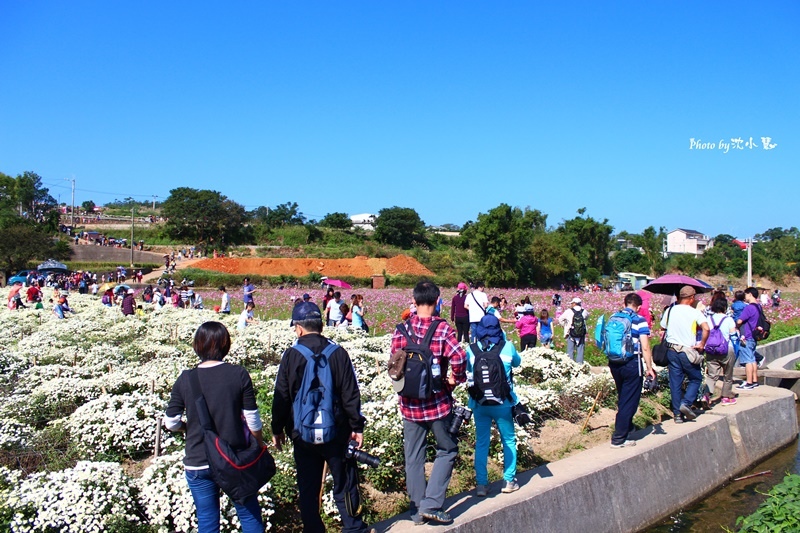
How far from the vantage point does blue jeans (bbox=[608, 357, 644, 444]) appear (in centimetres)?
756

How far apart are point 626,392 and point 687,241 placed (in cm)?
13007

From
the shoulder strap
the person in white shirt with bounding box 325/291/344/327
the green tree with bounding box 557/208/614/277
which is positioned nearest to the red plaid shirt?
the shoulder strap

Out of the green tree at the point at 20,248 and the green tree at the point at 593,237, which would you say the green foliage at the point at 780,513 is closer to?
the green tree at the point at 20,248

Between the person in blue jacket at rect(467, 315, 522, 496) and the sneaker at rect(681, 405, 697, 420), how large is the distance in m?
3.85

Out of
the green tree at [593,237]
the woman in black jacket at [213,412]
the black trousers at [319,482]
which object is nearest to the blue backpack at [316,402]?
the black trousers at [319,482]

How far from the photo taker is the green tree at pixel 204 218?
75562 mm

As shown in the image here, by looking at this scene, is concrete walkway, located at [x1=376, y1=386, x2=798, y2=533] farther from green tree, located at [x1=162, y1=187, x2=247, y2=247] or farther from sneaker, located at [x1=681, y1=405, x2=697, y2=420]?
green tree, located at [x1=162, y1=187, x2=247, y2=247]

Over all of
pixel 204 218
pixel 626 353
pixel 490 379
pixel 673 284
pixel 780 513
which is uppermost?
pixel 204 218

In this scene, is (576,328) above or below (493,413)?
below

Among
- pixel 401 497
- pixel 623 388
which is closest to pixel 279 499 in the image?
pixel 401 497

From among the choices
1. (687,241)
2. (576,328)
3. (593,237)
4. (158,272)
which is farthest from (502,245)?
(687,241)

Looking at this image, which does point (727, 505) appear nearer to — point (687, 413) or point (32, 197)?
point (687, 413)

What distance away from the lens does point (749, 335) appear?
11477 millimetres

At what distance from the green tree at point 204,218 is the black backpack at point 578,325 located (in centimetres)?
6485
